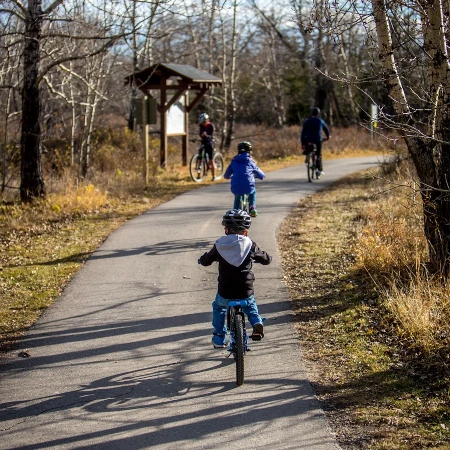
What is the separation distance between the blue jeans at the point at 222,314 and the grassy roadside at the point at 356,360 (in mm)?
704

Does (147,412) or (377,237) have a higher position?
(377,237)

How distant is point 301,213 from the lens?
1516 centimetres

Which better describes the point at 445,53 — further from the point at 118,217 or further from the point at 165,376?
the point at 118,217

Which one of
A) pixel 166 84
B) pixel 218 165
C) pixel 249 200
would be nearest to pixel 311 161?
pixel 218 165

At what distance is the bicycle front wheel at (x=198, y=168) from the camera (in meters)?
20.5

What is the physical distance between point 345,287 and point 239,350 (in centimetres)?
366

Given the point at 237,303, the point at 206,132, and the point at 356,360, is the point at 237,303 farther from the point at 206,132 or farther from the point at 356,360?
the point at 206,132

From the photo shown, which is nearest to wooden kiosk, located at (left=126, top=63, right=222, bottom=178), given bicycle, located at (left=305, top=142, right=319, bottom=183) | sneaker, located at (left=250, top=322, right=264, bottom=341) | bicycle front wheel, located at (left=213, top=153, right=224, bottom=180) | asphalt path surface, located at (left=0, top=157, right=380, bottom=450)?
bicycle front wheel, located at (left=213, top=153, right=224, bottom=180)

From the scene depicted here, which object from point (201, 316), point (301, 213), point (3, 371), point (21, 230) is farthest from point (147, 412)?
point (301, 213)

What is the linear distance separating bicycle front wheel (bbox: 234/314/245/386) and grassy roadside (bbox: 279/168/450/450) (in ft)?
2.16

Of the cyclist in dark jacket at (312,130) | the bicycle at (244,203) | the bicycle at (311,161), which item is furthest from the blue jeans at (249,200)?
the bicycle at (311,161)

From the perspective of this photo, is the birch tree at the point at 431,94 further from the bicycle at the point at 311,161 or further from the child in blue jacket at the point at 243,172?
the bicycle at the point at 311,161

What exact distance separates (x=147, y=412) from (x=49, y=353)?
1820mm

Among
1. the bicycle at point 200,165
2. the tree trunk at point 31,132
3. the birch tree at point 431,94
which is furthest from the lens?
the bicycle at point 200,165
